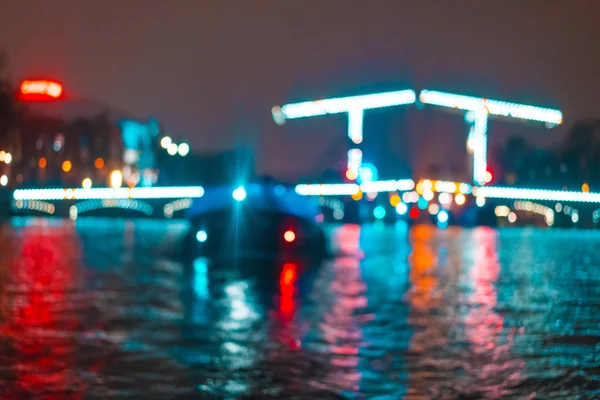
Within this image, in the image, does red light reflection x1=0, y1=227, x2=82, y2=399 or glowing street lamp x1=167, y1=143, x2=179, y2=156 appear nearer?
red light reflection x1=0, y1=227, x2=82, y2=399

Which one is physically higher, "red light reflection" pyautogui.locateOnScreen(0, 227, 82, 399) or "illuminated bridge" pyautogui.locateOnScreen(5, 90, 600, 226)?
"illuminated bridge" pyautogui.locateOnScreen(5, 90, 600, 226)

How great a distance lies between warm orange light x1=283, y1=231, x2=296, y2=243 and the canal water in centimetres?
785

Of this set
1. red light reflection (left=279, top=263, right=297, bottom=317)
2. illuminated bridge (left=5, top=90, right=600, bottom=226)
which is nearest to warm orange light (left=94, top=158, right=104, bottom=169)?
illuminated bridge (left=5, top=90, right=600, bottom=226)

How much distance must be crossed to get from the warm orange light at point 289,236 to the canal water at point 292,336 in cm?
785

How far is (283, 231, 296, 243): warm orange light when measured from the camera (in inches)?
1032

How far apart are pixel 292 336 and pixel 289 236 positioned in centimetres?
1680

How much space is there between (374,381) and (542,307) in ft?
21.2

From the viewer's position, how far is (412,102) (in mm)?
118312

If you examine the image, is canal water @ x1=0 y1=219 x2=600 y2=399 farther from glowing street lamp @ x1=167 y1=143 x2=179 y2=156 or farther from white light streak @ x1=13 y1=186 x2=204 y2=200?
glowing street lamp @ x1=167 y1=143 x2=179 y2=156

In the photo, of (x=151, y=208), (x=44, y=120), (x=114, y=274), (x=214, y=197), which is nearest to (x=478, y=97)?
(x=151, y=208)

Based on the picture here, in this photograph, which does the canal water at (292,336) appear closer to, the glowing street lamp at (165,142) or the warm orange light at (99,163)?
the glowing street lamp at (165,142)

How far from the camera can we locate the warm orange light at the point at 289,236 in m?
26.2

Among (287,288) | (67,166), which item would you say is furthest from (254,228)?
(67,166)

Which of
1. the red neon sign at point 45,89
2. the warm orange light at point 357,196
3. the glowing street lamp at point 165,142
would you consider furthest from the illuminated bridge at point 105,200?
the red neon sign at point 45,89
